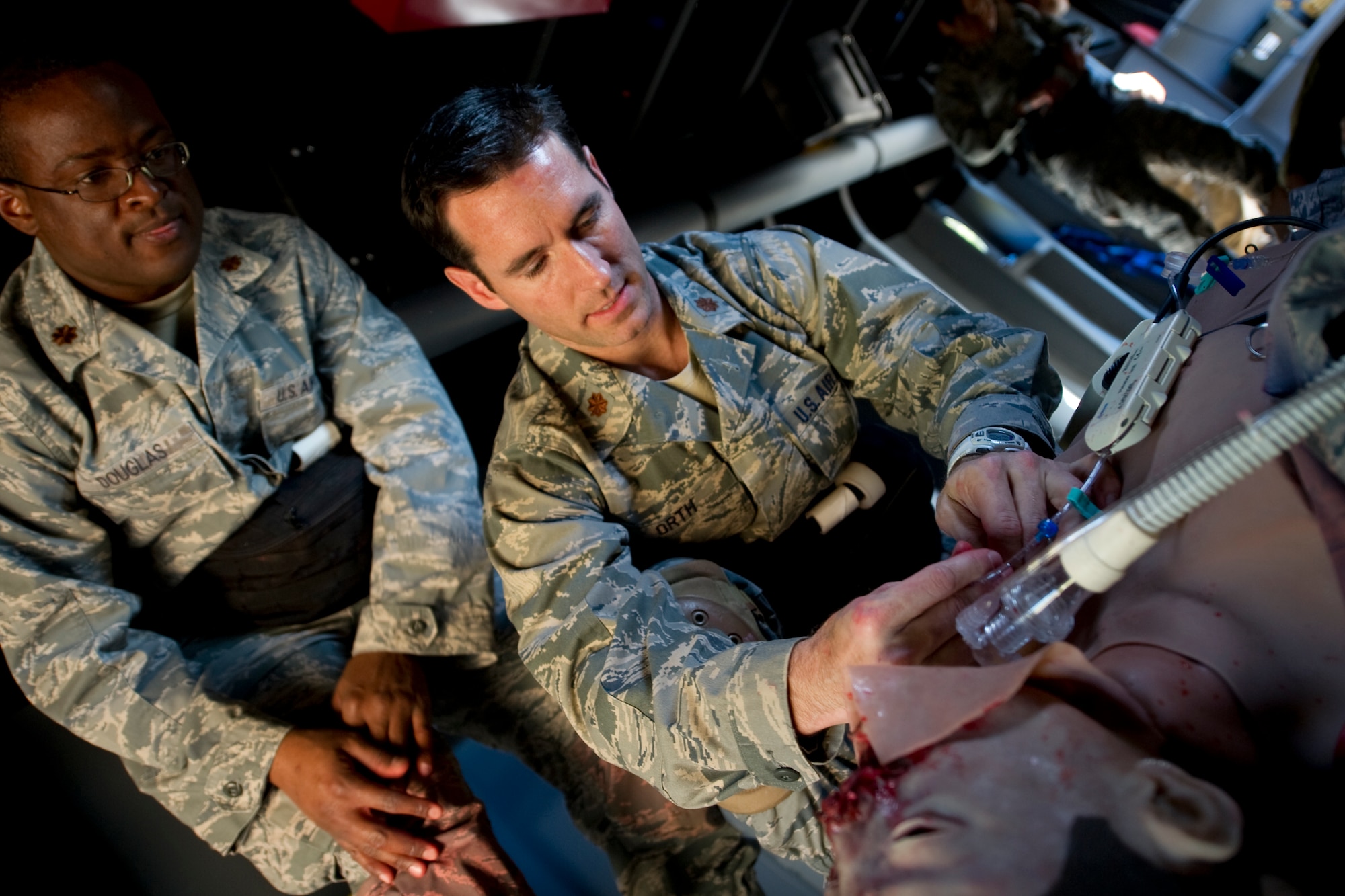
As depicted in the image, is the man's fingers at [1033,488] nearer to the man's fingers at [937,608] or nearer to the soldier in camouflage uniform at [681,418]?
the soldier in camouflage uniform at [681,418]

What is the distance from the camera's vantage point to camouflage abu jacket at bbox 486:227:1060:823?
3.13 ft

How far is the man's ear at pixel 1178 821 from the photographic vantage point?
43cm

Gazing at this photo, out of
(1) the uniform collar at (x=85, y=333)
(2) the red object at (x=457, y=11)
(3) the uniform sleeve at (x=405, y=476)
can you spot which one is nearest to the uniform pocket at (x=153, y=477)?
(1) the uniform collar at (x=85, y=333)

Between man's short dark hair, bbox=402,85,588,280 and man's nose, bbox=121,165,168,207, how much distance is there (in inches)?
17.4

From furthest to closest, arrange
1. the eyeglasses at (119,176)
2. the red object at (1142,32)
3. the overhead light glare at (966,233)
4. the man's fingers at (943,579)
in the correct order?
the red object at (1142,32) → the overhead light glare at (966,233) → the eyeglasses at (119,176) → the man's fingers at (943,579)

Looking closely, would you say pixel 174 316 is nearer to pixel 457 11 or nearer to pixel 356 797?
pixel 457 11

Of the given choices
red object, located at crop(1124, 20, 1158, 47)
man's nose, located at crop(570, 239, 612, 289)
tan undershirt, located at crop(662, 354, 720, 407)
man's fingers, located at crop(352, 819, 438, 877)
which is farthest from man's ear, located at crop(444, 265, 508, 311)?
red object, located at crop(1124, 20, 1158, 47)

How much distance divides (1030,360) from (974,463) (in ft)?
1.08

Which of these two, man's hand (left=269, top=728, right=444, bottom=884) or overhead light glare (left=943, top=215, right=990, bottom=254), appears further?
overhead light glare (left=943, top=215, right=990, bottom=254)

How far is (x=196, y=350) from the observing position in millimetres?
1436

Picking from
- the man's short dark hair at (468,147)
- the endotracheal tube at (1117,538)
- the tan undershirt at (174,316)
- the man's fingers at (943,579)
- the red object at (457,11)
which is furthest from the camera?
the tan undershirt at (174,316)

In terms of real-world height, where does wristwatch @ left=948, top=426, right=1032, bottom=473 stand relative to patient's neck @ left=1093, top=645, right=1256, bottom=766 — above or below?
below

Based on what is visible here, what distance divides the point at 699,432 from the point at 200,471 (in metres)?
0.93

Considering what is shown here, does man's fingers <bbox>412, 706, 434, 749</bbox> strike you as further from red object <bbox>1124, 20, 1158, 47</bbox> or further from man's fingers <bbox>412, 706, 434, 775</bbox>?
red object <bbox>1124, 20, 1158, 47</bbox>
